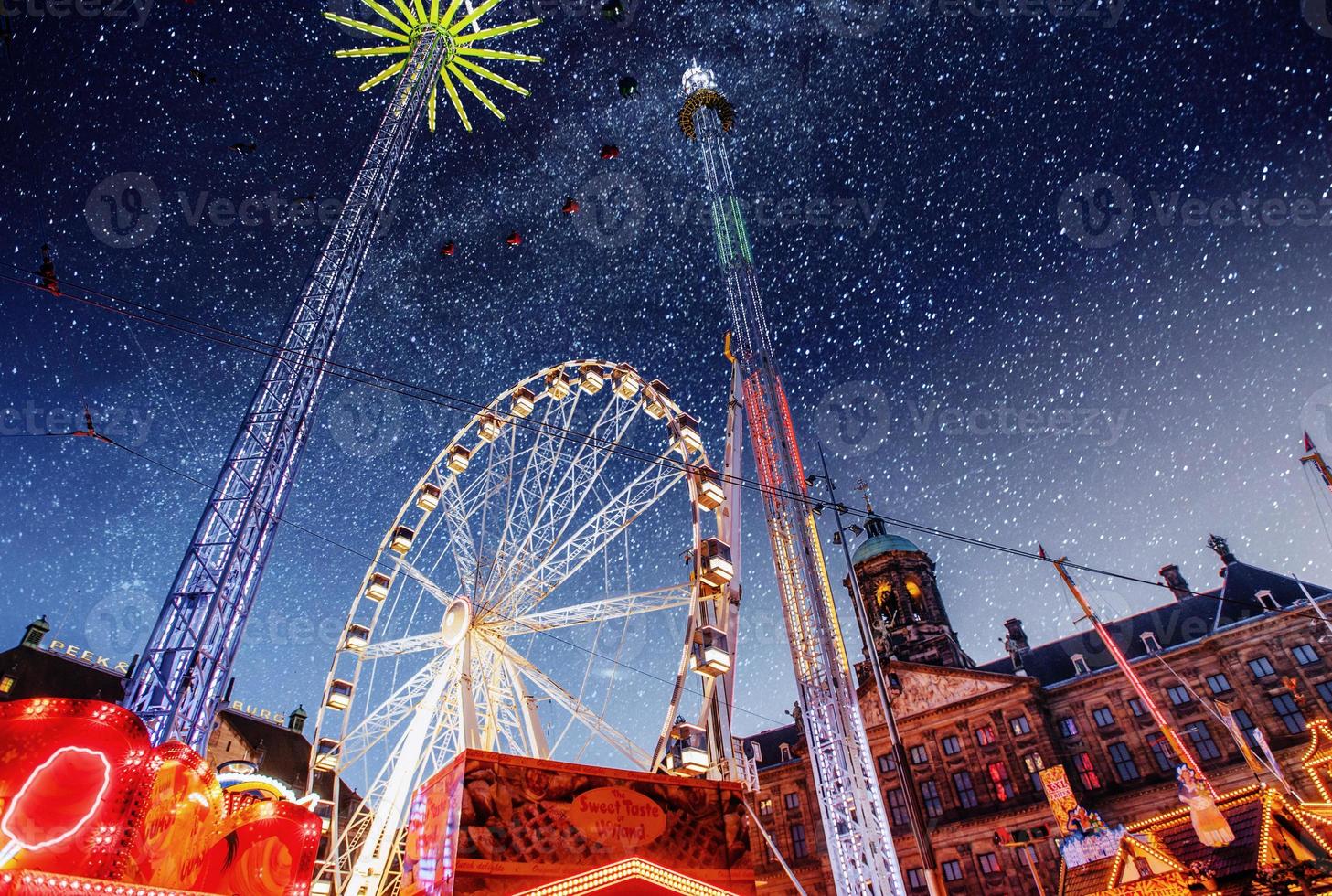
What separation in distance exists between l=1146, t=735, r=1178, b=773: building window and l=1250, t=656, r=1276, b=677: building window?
490 cm

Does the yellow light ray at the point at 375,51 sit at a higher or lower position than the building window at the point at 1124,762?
higher

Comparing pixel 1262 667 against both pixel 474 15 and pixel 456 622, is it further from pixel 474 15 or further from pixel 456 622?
pixel 474 15

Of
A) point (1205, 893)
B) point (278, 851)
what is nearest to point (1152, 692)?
point (1205, 893)

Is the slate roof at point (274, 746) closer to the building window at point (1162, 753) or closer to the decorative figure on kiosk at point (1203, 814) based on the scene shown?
the decorative figure on kiosk at point (1203, 814)

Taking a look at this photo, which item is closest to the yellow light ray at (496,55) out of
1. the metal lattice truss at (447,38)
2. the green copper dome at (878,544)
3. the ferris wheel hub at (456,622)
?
the metal lattice truss at (447,38)

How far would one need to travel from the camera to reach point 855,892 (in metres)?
15.0

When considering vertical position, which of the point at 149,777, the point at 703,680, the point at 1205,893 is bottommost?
the point at 1205,893

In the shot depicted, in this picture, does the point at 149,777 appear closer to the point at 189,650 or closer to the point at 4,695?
the point at 189,650

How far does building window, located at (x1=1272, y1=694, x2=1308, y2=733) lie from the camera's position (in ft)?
96.6

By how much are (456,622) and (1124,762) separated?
32765mm

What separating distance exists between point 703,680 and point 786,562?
4.93m

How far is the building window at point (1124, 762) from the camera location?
32281mm

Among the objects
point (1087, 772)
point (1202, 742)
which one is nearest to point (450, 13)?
point (1087, 772)

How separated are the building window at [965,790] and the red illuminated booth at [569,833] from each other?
32.4 metres
